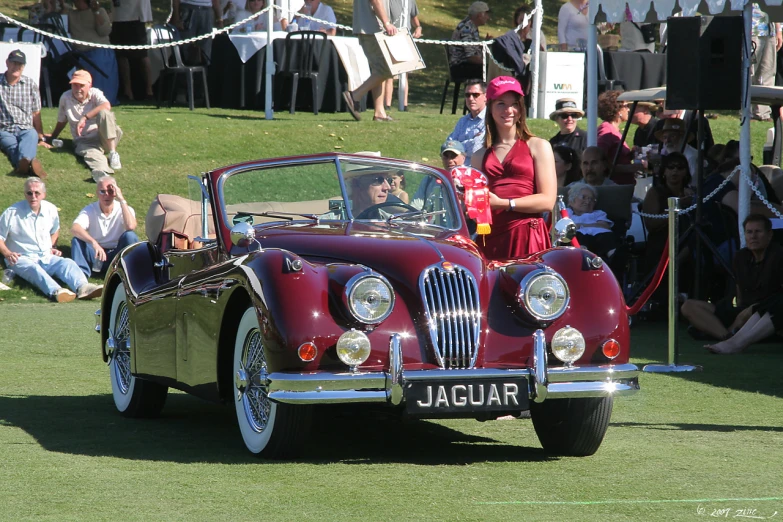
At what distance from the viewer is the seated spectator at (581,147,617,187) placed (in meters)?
13.3

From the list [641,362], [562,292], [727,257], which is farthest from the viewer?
[727,257]

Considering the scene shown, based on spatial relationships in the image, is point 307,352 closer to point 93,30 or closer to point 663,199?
point 663,199

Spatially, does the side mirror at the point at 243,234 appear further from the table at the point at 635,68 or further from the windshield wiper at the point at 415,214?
the table at the point at 635,68

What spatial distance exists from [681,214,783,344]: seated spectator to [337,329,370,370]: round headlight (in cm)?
553

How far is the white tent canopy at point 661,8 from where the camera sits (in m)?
11.8

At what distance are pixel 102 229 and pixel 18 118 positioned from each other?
2.74m

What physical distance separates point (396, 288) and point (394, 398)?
571 mm

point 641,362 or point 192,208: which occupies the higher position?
point 192,208

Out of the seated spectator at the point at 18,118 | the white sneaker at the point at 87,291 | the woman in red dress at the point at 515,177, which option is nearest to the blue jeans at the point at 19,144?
the seated spectator at the point at 18,118

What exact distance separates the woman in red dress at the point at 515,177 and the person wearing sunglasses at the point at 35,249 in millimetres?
7576

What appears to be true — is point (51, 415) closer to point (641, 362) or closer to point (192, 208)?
point (192, 208)

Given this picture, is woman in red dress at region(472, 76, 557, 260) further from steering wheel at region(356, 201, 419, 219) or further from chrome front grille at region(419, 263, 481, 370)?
chrome front grille at region(419, 263, 481, 370)

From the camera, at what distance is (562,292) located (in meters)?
5.79

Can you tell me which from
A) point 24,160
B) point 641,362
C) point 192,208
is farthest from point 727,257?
point 24,160
